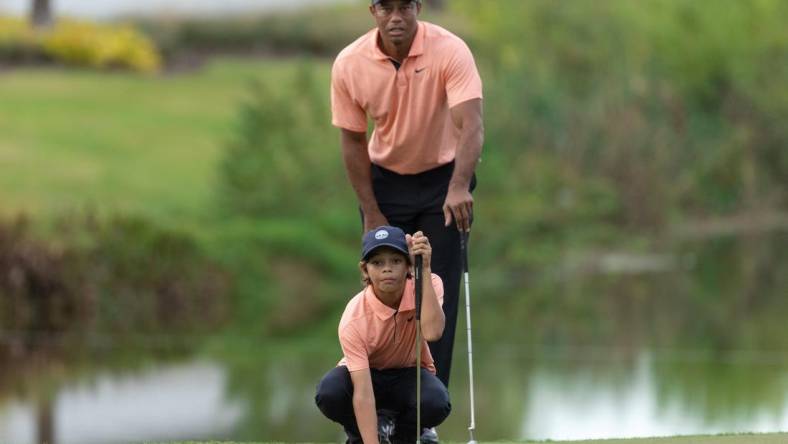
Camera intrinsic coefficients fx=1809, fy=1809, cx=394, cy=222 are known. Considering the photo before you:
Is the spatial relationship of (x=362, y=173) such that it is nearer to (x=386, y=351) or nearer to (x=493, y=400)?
(x=386, y=351)

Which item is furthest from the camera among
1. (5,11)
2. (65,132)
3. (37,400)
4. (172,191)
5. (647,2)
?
(647,2)

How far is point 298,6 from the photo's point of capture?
37.8 meters

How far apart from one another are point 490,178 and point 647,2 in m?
15.6

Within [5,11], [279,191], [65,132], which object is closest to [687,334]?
[279,191]

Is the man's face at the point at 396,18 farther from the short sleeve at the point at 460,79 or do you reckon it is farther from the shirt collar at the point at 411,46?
the short sleeve at the point at 460,79

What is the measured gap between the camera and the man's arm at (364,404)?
22.1 ft

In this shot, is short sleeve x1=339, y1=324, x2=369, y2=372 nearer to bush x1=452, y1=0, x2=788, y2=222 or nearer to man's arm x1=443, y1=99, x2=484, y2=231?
man's arm x1=443, y1=99, x2=484, y2=231

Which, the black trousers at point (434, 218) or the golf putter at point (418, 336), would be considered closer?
the golf putter at point (418, 336)

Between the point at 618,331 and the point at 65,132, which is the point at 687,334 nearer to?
the point at 618,331

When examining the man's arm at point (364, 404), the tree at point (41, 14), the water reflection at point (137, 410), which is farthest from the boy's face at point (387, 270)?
the tree at point (41, 14)

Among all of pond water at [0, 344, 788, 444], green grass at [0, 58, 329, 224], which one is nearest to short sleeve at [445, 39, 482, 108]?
Answer: pond water at [0, 344, 788, 444]

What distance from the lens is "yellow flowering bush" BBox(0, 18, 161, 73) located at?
3312 cm

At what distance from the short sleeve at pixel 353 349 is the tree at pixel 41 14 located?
1133 inches

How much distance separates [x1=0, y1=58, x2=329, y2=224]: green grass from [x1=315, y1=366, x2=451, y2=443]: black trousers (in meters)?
16.0
